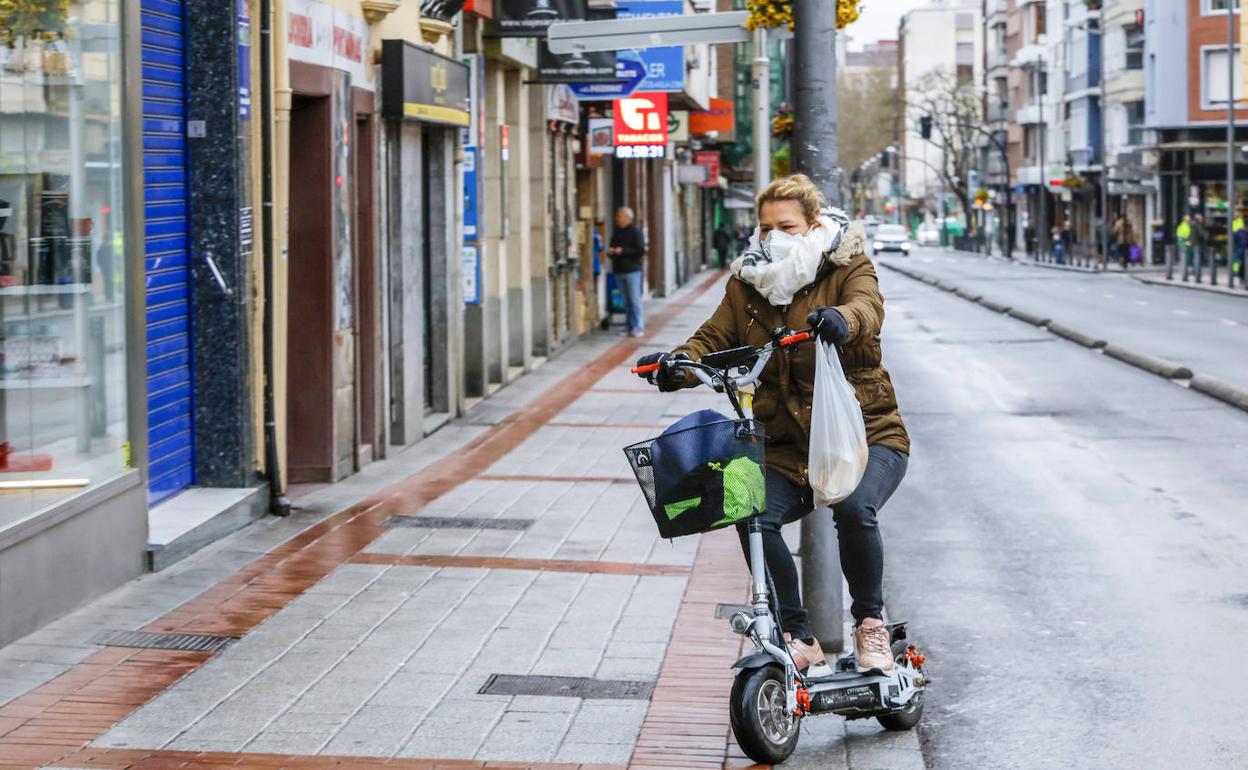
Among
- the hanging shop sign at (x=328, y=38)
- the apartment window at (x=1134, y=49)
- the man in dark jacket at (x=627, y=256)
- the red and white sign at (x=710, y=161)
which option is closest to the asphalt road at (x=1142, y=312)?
the man in dark jacket at (x=627, y=256)

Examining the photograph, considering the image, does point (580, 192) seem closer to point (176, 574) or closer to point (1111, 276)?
point (176, 574)

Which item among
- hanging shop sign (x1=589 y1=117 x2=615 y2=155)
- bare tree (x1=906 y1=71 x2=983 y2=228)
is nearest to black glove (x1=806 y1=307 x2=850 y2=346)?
hanging shop sign (x1=589 y1=117 x2=615 y2=155)

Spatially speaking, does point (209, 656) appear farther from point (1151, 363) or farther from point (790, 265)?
point (1151, 363)

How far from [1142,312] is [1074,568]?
26.9 m

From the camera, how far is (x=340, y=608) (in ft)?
27.7

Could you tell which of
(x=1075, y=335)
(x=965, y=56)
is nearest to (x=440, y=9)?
(x=1075, y=335)

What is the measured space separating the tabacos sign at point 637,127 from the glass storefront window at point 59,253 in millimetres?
20564

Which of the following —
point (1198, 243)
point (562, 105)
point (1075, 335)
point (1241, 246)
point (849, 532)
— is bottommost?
→ point (1075, 335)

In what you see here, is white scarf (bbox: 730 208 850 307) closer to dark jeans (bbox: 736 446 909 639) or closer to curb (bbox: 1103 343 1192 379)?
dark jeans (bbox: 736 446 909 639)

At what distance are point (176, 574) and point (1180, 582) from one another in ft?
15.6

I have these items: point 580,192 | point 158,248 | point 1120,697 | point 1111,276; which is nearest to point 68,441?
point 158,248

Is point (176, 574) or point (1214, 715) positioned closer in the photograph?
point (1214, 715)

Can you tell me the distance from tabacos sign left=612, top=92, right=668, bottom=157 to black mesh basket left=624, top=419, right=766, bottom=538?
23.7m

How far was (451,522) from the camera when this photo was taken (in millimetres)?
11008
